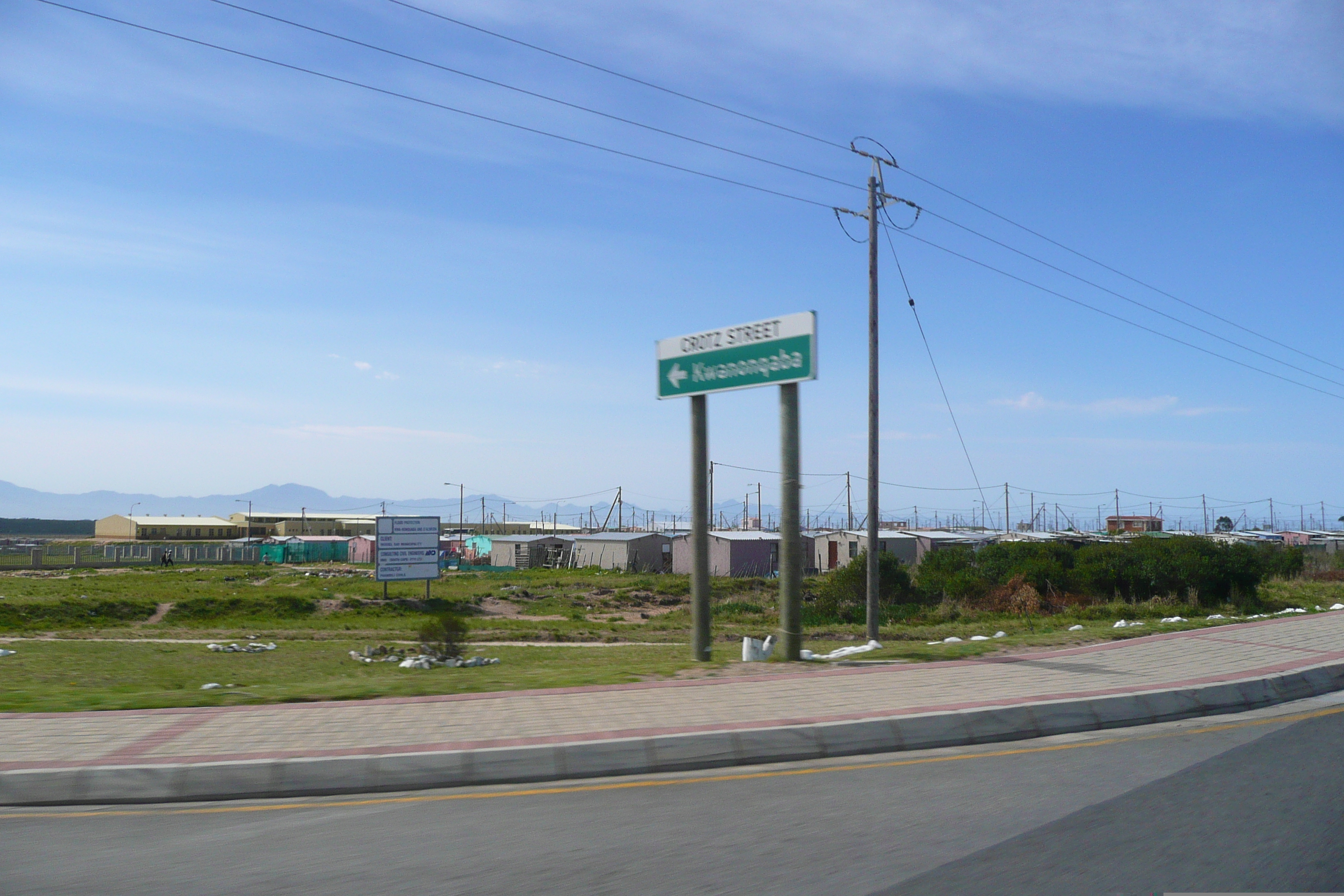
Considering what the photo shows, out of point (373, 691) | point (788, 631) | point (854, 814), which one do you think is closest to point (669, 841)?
point (854, 814)

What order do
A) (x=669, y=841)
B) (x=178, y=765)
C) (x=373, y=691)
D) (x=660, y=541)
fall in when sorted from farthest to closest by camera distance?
(x=660, y=541) < (x=373, y=691) < (x=178, y=765) < (x=669, y=841)

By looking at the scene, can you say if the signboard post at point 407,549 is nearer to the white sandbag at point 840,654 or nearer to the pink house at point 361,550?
the white sandbag at point 840,654

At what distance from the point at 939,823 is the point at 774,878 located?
1.33 m

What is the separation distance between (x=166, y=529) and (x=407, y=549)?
112m

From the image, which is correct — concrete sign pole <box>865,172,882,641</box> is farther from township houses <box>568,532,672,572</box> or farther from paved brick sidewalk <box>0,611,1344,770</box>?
township houses <box>568,532,672,572</box>

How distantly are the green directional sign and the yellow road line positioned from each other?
5102 millimetres

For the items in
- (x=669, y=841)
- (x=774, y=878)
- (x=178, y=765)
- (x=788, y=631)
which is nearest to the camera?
(x=774, y=878)

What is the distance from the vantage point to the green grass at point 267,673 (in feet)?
27.6

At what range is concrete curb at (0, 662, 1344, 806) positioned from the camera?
5.70 metres

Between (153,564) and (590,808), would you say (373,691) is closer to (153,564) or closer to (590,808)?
(590,808)

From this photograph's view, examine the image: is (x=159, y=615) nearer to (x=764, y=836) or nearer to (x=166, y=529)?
(x=764, y=836)

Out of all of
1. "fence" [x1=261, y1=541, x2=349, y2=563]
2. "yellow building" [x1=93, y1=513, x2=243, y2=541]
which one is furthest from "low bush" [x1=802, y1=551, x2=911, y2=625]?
"yellow building" [x1=93, y1=513, x2=243, y2=541]

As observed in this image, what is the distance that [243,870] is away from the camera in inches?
173

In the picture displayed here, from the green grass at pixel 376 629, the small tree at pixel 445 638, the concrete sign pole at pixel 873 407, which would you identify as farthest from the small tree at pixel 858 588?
the small tree at pixel 445 638
